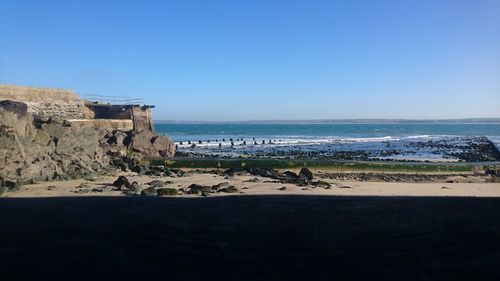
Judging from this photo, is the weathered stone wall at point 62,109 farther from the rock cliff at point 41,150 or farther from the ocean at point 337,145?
the rock cliff at point 41,150

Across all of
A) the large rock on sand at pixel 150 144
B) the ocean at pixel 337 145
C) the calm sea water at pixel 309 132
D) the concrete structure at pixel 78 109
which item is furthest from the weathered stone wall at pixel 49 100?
the calm sea water at pixel 309 132

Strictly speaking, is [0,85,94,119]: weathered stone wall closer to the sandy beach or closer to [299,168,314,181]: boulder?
the sandy beach

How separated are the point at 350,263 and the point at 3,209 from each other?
5457 millimetres

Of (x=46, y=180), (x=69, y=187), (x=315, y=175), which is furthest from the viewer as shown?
(x=315, y=175)

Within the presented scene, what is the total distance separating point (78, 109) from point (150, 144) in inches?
384

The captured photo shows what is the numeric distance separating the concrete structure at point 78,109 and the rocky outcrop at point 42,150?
9607mm

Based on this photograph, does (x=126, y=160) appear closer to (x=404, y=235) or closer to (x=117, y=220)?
(x=117, y=220)

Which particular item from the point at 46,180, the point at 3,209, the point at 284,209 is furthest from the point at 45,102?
the point at 284,209

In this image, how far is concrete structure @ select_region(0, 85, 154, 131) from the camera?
104 feet

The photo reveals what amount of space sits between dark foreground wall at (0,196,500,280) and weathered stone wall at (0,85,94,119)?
26.9 metres

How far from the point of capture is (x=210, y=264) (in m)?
4.45

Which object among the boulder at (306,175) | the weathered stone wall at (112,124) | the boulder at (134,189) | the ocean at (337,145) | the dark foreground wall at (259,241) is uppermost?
the weathered stone wall at (112,124)

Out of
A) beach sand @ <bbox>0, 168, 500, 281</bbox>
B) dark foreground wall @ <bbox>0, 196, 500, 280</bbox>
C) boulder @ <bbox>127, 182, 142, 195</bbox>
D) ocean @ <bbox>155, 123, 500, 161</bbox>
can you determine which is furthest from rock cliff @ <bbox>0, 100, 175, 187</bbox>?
ocean @ <bbox>155, 123, 500, 161</bbox>

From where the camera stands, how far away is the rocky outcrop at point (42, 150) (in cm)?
1322
